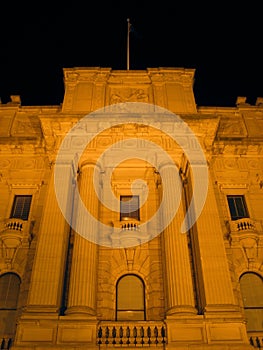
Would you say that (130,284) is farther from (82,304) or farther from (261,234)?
(261,234)

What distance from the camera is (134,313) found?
18562 millimetres

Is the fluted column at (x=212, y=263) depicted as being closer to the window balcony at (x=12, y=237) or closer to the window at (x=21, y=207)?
the window balcony at (x=12, y=237)

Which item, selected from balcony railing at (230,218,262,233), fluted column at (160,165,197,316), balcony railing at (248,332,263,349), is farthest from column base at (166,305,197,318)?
balcony railing at (230,218,262,233)

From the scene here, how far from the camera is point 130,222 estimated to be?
21.0m

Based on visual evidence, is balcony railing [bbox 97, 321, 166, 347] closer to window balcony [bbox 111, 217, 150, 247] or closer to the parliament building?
the parliament building

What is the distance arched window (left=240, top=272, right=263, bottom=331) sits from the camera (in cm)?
1800

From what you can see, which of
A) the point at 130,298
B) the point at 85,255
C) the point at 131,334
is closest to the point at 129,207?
the point at 85,255

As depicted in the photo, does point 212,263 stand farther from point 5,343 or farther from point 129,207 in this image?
point 5,343

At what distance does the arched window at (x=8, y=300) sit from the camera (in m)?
17.8

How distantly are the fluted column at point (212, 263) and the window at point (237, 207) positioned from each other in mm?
2715

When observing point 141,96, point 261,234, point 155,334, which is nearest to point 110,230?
point 155,334

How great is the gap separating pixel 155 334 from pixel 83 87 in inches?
660

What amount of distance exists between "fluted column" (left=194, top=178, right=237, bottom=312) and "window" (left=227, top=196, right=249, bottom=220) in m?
2.71

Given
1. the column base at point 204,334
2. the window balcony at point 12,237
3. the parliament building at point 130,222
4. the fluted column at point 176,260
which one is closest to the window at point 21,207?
the parliament building at point 130,222
